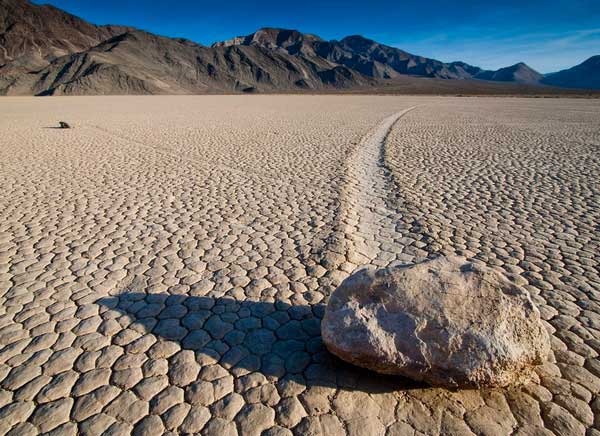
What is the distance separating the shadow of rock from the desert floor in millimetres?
15

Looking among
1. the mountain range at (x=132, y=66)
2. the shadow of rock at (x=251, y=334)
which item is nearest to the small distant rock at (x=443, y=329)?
the shadow of rock at (x=251, y=334)

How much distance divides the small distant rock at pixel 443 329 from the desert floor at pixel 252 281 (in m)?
0.22

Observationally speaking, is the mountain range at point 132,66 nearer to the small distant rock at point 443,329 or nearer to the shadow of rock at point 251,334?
the shadow of rock at point 251,334

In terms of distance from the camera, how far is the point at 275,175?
26.7ft

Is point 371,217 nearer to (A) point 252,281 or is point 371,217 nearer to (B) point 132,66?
(A) point 252,281

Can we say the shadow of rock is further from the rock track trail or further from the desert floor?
the rock track trail

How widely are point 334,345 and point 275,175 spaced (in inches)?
234

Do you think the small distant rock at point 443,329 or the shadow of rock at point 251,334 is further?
the shadow of rock at point 251,334

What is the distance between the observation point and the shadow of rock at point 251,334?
103 inches

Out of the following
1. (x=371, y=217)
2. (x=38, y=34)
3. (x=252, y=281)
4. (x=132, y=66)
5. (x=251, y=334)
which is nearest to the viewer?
(x=251, y=334)

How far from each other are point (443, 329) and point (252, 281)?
2.05 metres

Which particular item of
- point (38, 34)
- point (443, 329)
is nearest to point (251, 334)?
point (443, 329)

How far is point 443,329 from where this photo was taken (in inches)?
92.8

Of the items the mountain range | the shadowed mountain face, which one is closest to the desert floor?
the mountain range
